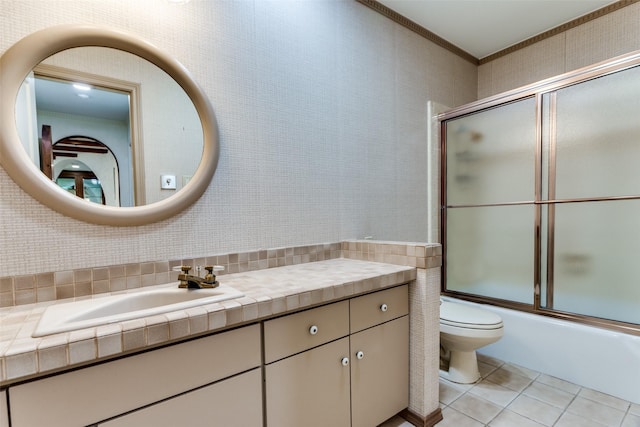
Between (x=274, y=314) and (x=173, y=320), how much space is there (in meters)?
0.34

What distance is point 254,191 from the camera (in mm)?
1600

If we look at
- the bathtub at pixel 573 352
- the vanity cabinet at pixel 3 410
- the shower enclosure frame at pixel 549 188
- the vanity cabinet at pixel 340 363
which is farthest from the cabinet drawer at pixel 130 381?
the shower enclosure frame at pixel 549 188

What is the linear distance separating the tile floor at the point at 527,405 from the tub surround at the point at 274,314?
8.8 inches

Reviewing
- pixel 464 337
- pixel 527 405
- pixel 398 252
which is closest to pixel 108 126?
pixel 398 252

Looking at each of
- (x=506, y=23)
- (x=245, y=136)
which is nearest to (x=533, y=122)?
(x=506, y=23)

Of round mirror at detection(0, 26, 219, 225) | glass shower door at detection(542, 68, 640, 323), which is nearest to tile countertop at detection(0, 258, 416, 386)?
round mirror at detection(0, 26, 219, 225)

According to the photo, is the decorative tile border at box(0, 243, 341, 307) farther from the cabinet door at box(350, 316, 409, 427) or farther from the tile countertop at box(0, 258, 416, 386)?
the cabinet door at box(350, 316, 409, 427)

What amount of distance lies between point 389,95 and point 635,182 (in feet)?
5.33

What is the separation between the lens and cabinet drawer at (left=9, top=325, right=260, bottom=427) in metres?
0.72

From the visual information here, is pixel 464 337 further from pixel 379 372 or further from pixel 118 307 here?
pixel 118 307

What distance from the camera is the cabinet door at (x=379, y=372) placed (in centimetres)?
135

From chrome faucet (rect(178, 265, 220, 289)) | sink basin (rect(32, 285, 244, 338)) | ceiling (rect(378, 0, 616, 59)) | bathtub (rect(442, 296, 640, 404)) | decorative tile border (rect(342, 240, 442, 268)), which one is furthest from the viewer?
ceiling (rect(378, 0, 616, 59))

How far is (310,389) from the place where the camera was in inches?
47.2

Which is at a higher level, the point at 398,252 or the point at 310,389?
the point at 398,252
